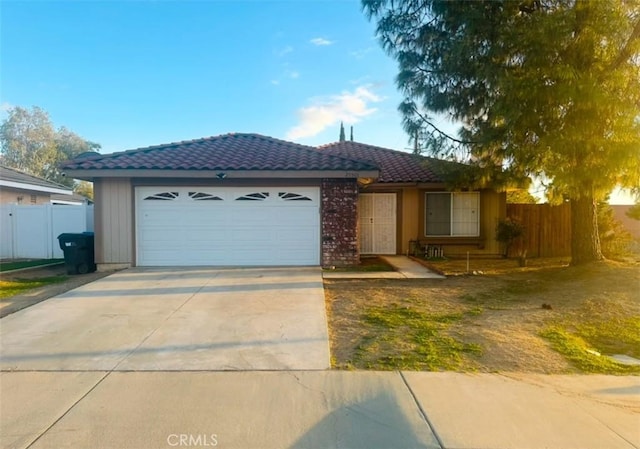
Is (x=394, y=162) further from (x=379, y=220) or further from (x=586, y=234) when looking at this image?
(x=586, y=234)

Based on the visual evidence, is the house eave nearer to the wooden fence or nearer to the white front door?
the white front door

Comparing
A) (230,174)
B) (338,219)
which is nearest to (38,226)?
(230,174)

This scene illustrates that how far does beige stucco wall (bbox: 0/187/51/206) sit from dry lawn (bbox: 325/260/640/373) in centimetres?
1514

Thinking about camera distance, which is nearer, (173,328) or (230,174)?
(173,328)

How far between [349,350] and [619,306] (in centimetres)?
514

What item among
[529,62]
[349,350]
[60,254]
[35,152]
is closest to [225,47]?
[529,62]

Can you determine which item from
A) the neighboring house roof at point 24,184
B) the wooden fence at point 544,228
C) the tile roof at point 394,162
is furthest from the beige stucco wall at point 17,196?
the wooden fence at point 544,228

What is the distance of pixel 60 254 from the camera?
14.0 meters

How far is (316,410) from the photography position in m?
3.37

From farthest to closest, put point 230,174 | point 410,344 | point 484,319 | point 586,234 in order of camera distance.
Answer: point 230,174 < point 586,234 < point 484,319 < point 410,344

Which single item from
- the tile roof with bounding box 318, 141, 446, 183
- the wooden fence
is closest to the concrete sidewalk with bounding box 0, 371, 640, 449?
the tile roof with bounding box 318, 141, 446, 183

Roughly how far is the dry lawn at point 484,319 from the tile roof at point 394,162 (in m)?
3.87

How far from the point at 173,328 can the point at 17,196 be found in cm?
1601

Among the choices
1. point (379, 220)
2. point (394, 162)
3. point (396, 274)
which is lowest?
point (396, 274)
